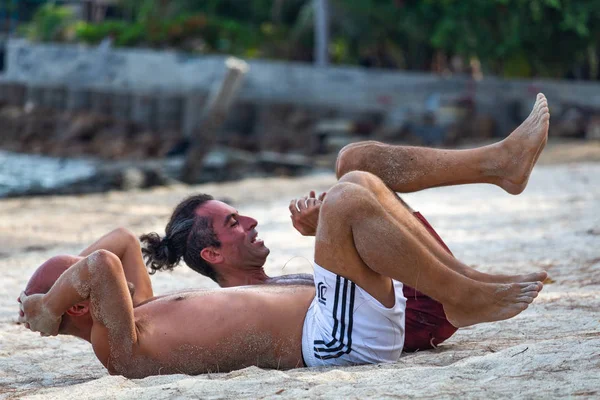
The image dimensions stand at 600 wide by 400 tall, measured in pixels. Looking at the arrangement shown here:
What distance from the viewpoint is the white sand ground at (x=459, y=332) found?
11.0 ft

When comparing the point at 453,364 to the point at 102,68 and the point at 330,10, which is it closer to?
the point at 330,10

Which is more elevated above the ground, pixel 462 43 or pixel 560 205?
pixel 462 43

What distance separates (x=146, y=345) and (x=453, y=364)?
1266 mm

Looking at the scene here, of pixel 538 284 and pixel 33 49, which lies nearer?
pixel 538 284

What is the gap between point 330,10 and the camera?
2089 cm

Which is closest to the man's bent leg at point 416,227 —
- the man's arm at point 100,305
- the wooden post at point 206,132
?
the man's arm at point 100,305

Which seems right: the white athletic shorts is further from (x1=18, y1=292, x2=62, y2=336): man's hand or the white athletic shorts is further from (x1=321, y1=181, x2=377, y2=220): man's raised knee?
(x1=18, y1=292, x2=62, y2=336): man's hand

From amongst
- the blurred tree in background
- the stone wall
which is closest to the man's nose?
the blurred tree in background

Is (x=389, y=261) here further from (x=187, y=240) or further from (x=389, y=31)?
(x=389, y=31)

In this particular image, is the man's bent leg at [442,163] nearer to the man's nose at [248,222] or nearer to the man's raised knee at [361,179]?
the man's raised knee at [361,179]

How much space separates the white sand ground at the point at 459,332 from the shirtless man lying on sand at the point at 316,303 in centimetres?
14

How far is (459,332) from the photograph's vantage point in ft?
15.7

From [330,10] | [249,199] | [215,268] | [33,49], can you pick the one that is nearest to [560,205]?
[249,199]

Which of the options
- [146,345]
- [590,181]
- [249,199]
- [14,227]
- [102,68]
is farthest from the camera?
[102,68]
